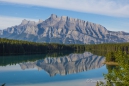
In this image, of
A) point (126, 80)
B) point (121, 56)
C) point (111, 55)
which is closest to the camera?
point (126, 80)

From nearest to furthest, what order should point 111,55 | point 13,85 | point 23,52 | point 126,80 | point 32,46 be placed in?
point 126,80, point 13,85, point 111,55, point 23,52, point 32,46

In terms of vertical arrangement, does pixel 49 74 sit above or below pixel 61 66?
Result: above

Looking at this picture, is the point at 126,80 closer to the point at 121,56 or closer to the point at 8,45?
the point at 121,56

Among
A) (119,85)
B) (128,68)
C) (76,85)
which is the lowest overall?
(76,85)

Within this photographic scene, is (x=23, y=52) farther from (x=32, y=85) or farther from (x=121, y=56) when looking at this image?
(x=121, y=56)

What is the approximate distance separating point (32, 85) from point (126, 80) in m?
41.8

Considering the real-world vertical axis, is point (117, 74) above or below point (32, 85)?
above

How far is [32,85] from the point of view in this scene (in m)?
56.4

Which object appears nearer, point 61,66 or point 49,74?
point 49,74

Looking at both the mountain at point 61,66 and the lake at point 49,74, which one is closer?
the lake at point 49,74

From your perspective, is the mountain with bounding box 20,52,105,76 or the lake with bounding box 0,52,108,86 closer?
the lake with bounding box 0,52,108,86

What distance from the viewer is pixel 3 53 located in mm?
149000

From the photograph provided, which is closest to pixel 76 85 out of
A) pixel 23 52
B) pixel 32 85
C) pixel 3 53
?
pixel 32 85

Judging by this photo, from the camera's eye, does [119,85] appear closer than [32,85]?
Yes
